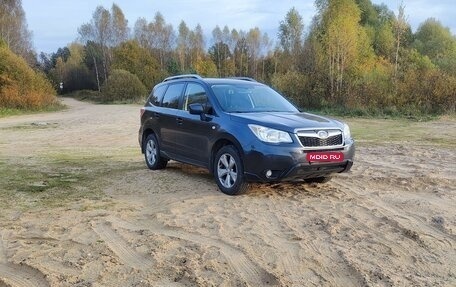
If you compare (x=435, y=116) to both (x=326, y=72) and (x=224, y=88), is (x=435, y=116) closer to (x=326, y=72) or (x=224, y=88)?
(x=326, y=72)

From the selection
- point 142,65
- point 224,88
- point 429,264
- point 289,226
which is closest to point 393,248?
point 429,264

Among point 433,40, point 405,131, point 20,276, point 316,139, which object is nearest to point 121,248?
point 20,276

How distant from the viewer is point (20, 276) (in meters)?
4.25

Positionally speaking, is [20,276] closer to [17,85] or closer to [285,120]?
[285,120]

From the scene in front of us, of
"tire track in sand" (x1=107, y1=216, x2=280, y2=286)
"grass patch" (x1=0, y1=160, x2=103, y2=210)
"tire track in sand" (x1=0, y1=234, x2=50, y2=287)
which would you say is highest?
"tire track in sand" (x1=0, y1=234, x2=50, y2=287)

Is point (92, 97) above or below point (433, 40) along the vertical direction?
below

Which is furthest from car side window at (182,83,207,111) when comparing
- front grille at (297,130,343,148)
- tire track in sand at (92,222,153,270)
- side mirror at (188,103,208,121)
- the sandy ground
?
tire track in sand at (92,222,153,270)

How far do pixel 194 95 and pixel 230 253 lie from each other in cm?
430

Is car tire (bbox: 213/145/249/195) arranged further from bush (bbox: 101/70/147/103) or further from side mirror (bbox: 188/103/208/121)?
bush (bbox: 101/70/147/103)

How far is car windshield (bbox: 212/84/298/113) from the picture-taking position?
791 centimetres

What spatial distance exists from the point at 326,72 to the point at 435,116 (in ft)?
26.7

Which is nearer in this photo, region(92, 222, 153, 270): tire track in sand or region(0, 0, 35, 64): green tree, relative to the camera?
region(92, 222, 153, 270): tire track in sand

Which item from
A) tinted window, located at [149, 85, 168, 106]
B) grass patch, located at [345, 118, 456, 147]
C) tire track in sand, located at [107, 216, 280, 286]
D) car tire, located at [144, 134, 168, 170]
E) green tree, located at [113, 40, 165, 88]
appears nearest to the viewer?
tire track in sand, located at [107, 216, 280, 286]

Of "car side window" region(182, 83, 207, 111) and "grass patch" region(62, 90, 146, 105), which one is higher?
"car side window" region(182, 83, 207, 111)
